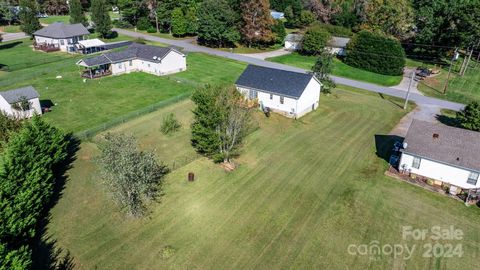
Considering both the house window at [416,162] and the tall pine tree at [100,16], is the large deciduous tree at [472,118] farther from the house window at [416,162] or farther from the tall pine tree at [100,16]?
the tall pine tree at [100,16]

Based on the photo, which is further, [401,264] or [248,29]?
[248,29]

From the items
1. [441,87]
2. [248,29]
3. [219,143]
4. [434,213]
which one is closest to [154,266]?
[219,143]

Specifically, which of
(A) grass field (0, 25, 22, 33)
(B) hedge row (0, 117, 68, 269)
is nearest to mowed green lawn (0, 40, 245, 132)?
(B) hedge row (0, 117, 68, 269)

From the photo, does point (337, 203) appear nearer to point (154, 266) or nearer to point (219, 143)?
point (219, 143)

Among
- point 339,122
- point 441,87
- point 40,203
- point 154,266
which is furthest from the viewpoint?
point 441,87

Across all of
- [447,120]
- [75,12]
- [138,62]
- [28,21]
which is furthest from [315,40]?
[28,21]

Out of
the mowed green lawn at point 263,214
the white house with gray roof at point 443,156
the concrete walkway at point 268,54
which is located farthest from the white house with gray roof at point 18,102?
the concrete walkway at point 268,54

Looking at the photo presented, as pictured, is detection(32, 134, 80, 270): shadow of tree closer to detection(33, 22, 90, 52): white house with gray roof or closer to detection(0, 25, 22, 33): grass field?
detection(33, 22, 90, 52): white house with gray roof
